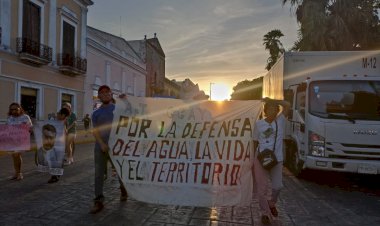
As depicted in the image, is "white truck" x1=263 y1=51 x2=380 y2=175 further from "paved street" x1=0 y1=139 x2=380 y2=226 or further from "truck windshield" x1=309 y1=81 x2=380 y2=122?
"paved street" x1=0 y1=139 x2=380 y2=226

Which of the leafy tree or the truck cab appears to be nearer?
the truck cab

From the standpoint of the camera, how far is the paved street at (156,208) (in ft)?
17.2

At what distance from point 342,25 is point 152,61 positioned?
3196 cm

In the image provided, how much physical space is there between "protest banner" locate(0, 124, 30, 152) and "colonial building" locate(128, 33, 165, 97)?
130 feet

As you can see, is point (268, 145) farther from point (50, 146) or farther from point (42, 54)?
point (42, 54)

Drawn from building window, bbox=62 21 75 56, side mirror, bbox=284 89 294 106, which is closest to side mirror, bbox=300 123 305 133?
side mirror, bbox=284 89 294 106

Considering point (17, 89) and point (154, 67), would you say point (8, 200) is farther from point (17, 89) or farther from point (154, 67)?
point (154, 67)

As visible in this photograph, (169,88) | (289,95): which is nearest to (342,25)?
(289,95)

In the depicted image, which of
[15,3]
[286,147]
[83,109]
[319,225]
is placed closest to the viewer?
[319,225]

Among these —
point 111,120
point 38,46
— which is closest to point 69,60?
point 38,46

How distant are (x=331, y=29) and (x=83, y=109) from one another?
18.3 m

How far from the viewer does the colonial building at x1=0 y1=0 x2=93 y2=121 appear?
17984mm

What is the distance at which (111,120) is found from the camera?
5.82m

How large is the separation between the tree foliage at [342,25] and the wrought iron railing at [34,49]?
1672 cm
